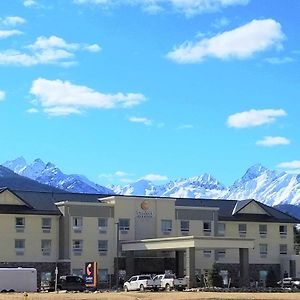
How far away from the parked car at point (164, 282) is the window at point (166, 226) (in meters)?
19.4

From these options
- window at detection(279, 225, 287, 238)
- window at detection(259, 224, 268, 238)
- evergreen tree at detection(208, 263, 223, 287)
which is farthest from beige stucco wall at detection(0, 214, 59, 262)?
window at detection(279, 225, 287, 238)

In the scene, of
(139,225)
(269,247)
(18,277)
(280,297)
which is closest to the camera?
(280,297)

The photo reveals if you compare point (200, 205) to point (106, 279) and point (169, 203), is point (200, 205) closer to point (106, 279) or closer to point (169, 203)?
point (169, 203)

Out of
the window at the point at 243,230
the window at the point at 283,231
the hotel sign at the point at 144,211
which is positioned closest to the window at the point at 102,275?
the hotel sign at the point at 144,211

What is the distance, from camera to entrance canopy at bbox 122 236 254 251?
88375 mm

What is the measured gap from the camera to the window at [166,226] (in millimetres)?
101625

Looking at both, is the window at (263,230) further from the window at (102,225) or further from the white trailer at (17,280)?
the white trailer at (17,280)

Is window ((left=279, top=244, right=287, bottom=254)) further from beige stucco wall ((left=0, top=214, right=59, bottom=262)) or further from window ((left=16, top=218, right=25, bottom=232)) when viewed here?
A: window ((left=16, top=218, right=25, bottom=232))

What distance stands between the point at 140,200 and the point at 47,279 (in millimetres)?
14686

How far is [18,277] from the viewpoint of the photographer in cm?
7312

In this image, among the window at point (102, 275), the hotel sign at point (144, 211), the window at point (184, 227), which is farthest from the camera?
the window at point (184, 227)

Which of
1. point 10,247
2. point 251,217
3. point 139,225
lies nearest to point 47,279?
point 10,247

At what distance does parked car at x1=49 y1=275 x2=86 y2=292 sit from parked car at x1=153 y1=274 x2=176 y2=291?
7.02 metres

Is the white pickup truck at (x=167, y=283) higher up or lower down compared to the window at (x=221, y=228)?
lower down
